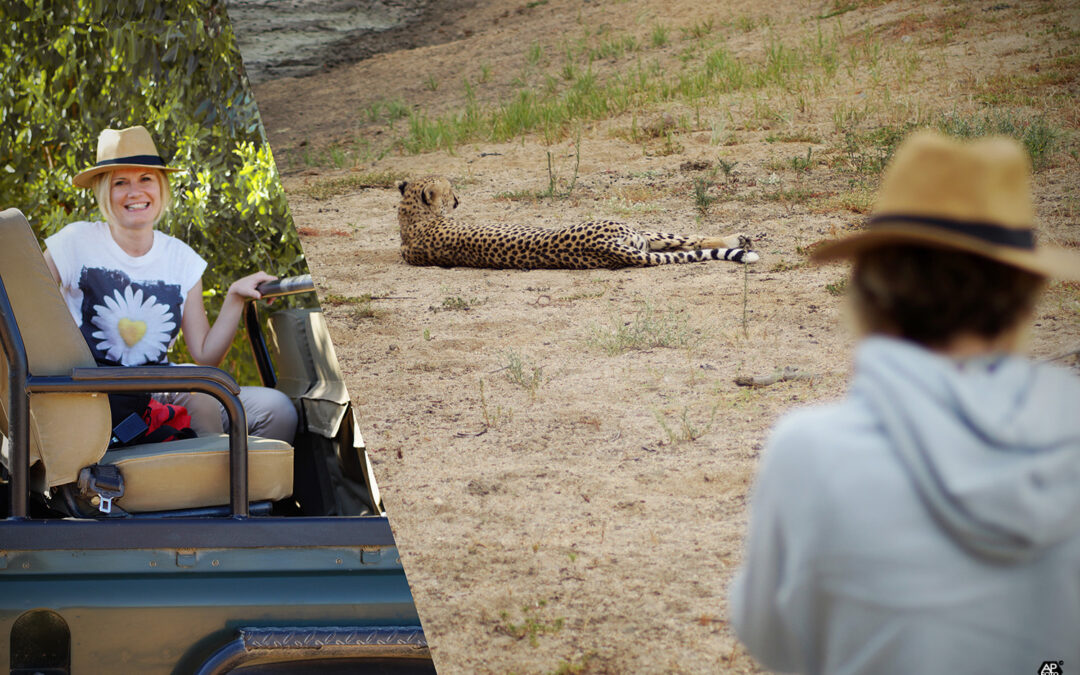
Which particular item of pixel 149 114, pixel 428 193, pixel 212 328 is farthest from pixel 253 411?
pixel 428 193

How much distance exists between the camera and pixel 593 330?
7.88 ft

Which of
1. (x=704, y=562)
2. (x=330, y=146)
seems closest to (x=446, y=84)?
(x=330, y=146)

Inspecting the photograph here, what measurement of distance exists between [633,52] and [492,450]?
132 cm

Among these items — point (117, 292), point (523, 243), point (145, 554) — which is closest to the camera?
point (145, 554)

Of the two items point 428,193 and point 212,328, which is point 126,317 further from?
point 428,193

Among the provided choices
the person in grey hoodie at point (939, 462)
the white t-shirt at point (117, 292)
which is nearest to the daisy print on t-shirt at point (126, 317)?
the white t-shirt at point (117, 292)

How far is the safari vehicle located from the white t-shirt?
0.40 ft

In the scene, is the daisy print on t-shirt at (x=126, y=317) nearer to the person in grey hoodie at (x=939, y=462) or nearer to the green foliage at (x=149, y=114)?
the green foliage at (x=149, y=114)

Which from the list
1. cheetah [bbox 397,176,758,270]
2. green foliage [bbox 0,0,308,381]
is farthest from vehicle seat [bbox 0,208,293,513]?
cheetah [bbox 397,176,758,270]

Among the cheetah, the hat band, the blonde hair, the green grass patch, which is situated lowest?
the green grass patch

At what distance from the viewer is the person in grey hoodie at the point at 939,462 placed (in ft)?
1.57

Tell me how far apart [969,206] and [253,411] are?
45.1 inches

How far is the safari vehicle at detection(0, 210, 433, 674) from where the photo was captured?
113 centimetres

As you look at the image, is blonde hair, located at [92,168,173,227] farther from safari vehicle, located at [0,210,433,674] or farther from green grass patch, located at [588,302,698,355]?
green grass patch, located at [588,302,698,355]
